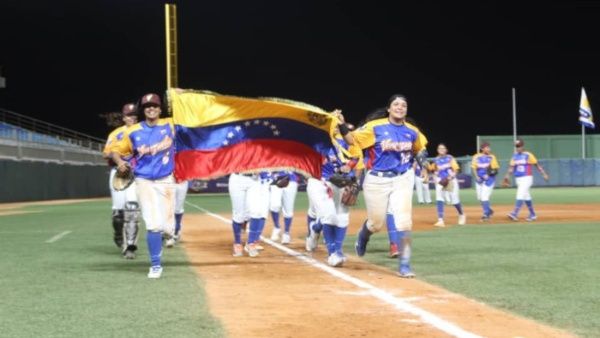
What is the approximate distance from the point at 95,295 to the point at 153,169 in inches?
75.6

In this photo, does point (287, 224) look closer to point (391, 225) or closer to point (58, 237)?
point (391, 225)

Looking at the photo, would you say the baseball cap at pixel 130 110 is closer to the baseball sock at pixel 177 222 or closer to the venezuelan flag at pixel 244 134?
the venezuelan flag at pixel 244 134

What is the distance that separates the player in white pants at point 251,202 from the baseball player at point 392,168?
2.46 metres

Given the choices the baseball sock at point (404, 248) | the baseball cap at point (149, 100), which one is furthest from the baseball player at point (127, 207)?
the baseball sock at point (404, 248)

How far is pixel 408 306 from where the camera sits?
6332 millimetres

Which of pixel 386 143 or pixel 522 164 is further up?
pixel 386 143

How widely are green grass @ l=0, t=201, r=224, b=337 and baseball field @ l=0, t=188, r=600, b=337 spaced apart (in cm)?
2

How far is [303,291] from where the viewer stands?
7297 mm

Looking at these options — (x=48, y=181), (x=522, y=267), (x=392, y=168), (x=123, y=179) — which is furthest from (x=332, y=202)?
(x=48, y=181)

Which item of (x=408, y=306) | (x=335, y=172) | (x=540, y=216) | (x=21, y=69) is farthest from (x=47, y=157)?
(x=408, y=306)

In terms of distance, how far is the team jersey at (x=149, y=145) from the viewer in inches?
332

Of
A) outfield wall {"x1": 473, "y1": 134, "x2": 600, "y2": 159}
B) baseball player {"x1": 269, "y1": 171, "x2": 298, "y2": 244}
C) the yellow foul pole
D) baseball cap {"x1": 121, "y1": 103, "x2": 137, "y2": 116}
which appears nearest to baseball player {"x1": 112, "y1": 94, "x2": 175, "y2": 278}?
baseball cap {"x1": 121, "y1": 103, "x2": 137, "y2": 116}

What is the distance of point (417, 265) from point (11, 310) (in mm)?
5200

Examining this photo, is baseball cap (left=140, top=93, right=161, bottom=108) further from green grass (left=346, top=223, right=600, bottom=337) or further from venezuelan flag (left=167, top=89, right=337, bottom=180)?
green grass (left=346, top=223, right=600, bottom=337)
